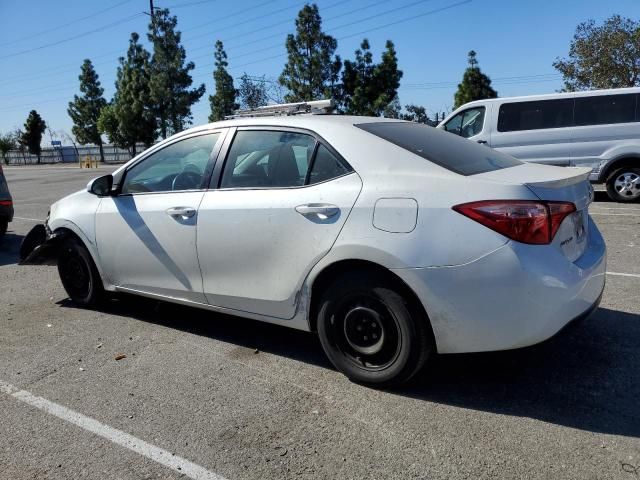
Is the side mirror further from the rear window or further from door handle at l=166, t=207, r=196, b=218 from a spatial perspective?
the rear window

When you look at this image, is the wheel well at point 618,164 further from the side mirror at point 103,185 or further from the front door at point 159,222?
the side mirror at point 103,185

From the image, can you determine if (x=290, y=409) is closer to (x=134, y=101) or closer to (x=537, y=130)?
(x=537, y=130)

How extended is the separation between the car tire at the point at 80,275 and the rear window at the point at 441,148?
2744 millimetres

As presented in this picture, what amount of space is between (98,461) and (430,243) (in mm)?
1969

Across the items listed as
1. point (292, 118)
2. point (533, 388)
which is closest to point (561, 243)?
point (533, 388)

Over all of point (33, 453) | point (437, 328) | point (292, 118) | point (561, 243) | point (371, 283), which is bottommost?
point (33, 453)

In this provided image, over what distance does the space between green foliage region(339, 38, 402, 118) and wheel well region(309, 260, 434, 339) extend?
99.4 feet

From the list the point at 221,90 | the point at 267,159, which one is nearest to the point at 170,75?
the point at 221,90

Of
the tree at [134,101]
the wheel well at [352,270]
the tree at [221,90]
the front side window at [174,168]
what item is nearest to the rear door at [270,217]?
the wheel well at [352,270]

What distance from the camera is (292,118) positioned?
383cm

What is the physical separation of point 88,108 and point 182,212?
63.4 m

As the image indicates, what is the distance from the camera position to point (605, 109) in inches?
414

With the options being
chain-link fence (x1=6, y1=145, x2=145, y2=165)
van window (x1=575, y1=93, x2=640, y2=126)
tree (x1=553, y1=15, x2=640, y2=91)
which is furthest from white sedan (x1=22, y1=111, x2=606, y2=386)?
chain-link fence (x1=6, y1=145, x2=145, y2=165)

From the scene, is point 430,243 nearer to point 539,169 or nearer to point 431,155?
point 431,155
